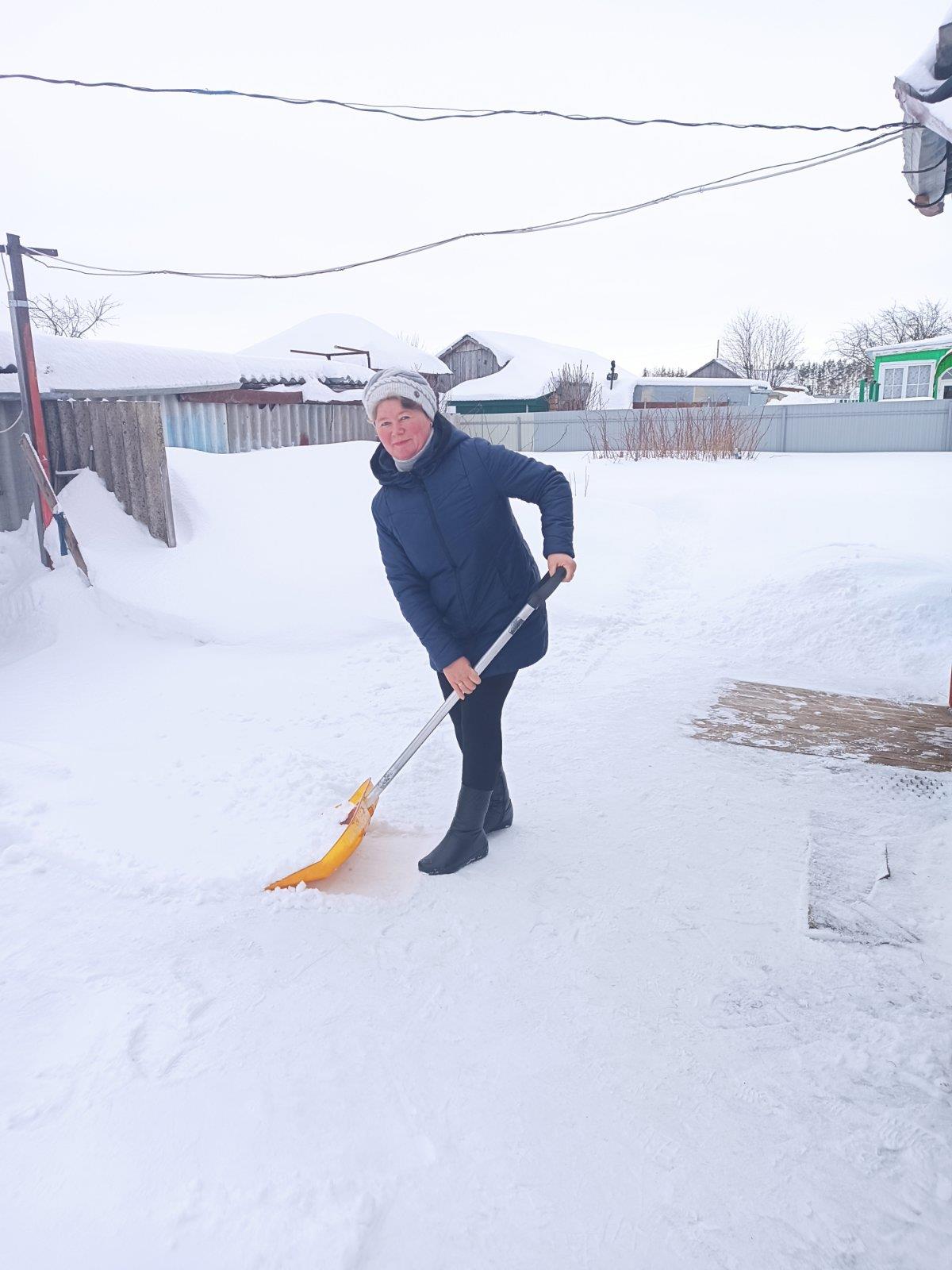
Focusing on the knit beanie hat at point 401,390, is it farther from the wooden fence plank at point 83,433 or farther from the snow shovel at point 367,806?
the wooden fence plank at point 83,433

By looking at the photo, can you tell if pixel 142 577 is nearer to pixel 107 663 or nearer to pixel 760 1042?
pixel 107 663

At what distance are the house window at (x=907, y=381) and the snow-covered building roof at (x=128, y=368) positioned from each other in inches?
895

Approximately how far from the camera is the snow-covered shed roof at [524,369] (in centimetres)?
3306

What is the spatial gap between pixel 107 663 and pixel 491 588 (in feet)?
10.6

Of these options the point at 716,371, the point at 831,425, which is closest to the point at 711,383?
the point at 716,371

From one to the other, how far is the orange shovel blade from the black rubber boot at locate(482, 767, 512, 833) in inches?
16.6

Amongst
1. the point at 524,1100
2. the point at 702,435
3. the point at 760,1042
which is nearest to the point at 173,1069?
the point at 524,1100

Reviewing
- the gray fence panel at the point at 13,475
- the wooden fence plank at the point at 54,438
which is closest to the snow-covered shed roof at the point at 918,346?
the wooden fence plank at the point at 54,438

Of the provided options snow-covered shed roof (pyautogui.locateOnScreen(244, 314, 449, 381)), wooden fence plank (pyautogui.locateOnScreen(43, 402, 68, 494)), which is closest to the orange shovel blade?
wooden fence plank (pyautogui.locateOnScreen(43, 402, 68, 494))

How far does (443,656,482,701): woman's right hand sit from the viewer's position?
8.59 feet

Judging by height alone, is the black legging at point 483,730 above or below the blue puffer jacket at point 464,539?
below

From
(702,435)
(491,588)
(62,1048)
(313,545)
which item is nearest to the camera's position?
(62,1048)

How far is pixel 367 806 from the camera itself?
9.45ft

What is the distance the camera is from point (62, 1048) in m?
1.87
